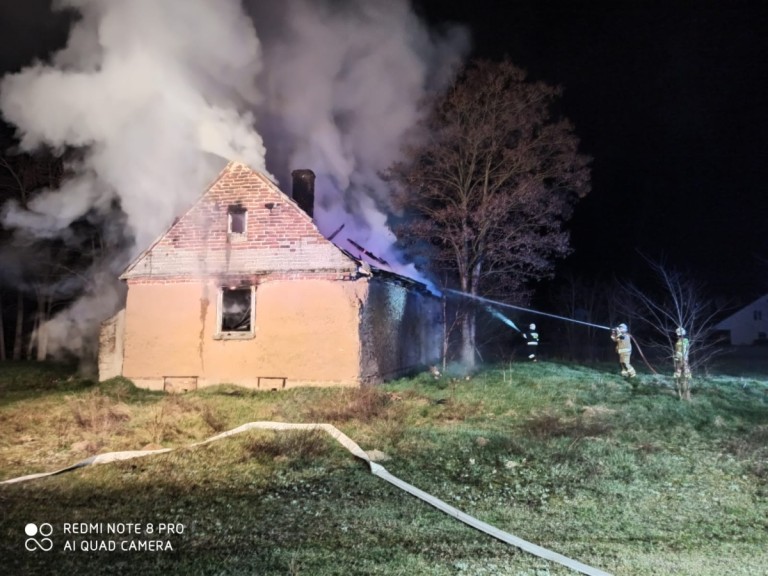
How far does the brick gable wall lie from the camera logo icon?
835cm

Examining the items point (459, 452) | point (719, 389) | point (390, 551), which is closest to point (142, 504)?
point (390, 551)

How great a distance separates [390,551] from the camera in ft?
13.2

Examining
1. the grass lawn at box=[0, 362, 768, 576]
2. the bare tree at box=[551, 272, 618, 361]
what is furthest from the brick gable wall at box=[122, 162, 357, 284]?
the bare tree at box=[551, 272, 618, 361]

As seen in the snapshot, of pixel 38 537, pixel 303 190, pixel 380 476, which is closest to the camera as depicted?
pixel 38 537

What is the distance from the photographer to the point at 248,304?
13883 mm

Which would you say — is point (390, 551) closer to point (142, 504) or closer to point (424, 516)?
point (424, 516)

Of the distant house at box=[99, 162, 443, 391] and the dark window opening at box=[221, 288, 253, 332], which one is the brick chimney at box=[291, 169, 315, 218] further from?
the dark window opening at box=[221, 288, 253, 332]

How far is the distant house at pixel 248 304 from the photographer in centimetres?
1228

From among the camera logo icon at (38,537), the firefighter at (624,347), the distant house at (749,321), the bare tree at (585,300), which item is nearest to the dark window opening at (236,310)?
the camera logo icon at (38,537)

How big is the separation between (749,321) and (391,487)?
5524cm

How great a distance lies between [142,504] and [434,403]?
651 cm

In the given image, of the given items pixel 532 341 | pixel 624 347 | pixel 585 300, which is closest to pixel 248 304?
pixel 624 347

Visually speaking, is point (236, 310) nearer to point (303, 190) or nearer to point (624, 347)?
point (303, 190)

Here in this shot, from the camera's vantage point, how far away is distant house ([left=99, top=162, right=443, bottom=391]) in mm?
12281
